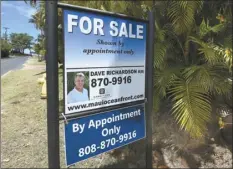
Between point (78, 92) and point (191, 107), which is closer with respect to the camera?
point (78, 92)

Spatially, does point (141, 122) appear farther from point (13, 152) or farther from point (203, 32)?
point (13, 152)

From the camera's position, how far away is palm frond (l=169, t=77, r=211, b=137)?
3428 millimetres

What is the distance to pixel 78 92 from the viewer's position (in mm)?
2256

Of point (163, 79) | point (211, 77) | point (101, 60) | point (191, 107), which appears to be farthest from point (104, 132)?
point (211, 77)

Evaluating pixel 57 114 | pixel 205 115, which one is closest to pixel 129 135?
pixel 57 114

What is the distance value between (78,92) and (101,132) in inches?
16.1

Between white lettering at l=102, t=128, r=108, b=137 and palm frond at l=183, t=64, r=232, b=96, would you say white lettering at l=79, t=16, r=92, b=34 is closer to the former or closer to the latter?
white lettering at l=102, t=128, r=108, b=137

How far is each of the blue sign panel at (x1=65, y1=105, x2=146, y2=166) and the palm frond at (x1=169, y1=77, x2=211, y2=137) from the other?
0.77m

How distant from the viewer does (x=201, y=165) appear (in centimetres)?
434

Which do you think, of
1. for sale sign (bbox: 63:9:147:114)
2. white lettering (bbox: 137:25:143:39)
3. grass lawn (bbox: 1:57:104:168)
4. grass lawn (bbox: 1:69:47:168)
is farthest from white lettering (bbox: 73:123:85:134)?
grass lawn (bbox: 1:69:47:168)

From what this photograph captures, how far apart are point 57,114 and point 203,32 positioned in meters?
2.64

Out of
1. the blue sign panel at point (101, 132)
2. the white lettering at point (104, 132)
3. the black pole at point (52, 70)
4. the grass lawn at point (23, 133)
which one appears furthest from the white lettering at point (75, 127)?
the grass lawn at point (23, 133)

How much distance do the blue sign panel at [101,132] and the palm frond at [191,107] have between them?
77 cm

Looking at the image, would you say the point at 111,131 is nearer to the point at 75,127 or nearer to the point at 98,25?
the point at 75,127
